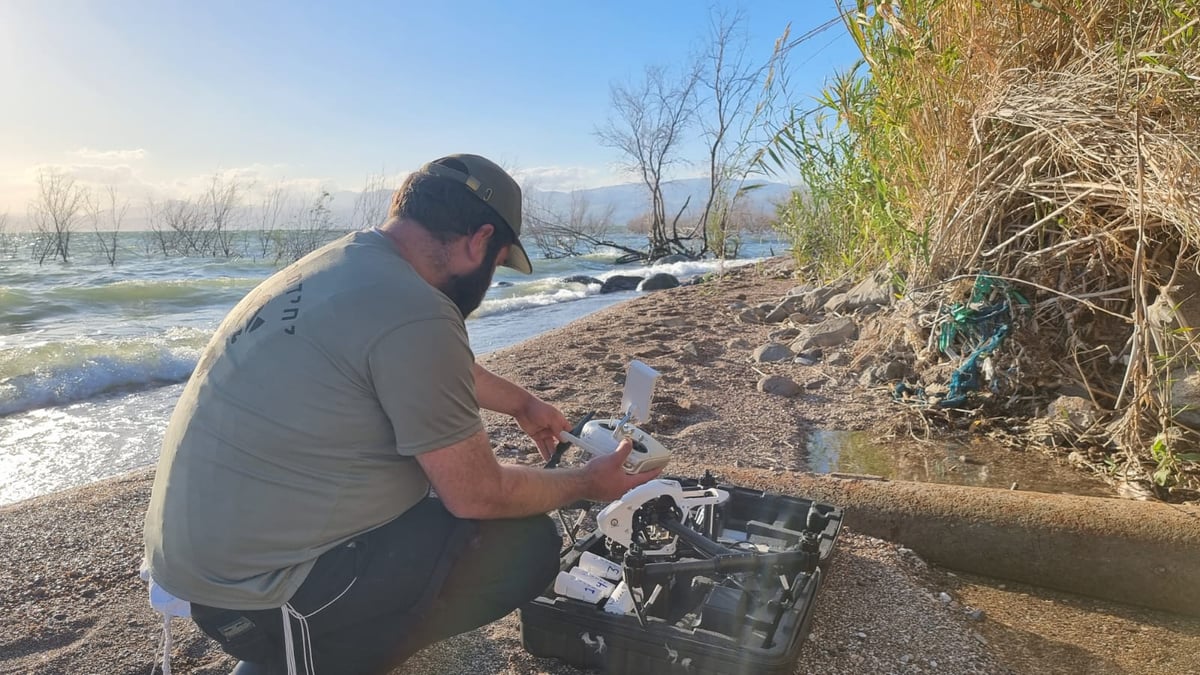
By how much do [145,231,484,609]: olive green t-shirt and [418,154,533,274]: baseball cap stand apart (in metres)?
0.31

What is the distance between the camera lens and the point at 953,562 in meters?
2.46

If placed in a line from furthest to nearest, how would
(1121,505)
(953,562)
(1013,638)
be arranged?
(953,562) < (1121,505) < (1013,638)

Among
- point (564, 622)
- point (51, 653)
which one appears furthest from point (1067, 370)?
point (51, 653)

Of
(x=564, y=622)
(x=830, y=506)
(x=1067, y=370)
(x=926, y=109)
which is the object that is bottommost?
(x=564, y=622)

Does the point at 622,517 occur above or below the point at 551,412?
below

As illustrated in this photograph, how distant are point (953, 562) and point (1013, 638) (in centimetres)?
39

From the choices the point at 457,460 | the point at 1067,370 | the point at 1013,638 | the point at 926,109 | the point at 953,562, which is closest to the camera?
the point at 457,460

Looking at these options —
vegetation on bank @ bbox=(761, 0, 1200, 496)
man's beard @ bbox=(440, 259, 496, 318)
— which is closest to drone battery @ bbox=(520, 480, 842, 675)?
man's beard @ bbox=(440, 259, 496, 318)

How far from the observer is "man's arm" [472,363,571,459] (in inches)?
93.4

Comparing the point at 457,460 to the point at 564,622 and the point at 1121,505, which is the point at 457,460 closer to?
the point at 564,622

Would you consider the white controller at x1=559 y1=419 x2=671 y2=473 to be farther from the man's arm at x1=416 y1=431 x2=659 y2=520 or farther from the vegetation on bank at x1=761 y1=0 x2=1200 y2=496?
the vegetation on bank at x1=761 y1=0 x2=1200 y2=496

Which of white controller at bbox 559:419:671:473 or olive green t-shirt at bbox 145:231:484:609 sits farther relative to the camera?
white controller at bbox 559:419:671:473

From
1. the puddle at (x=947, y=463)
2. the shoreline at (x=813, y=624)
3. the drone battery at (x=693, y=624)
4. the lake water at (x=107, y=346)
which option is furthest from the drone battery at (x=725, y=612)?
the lake water at (x=107, y=346)

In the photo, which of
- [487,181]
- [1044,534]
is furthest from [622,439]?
[1044,534]
